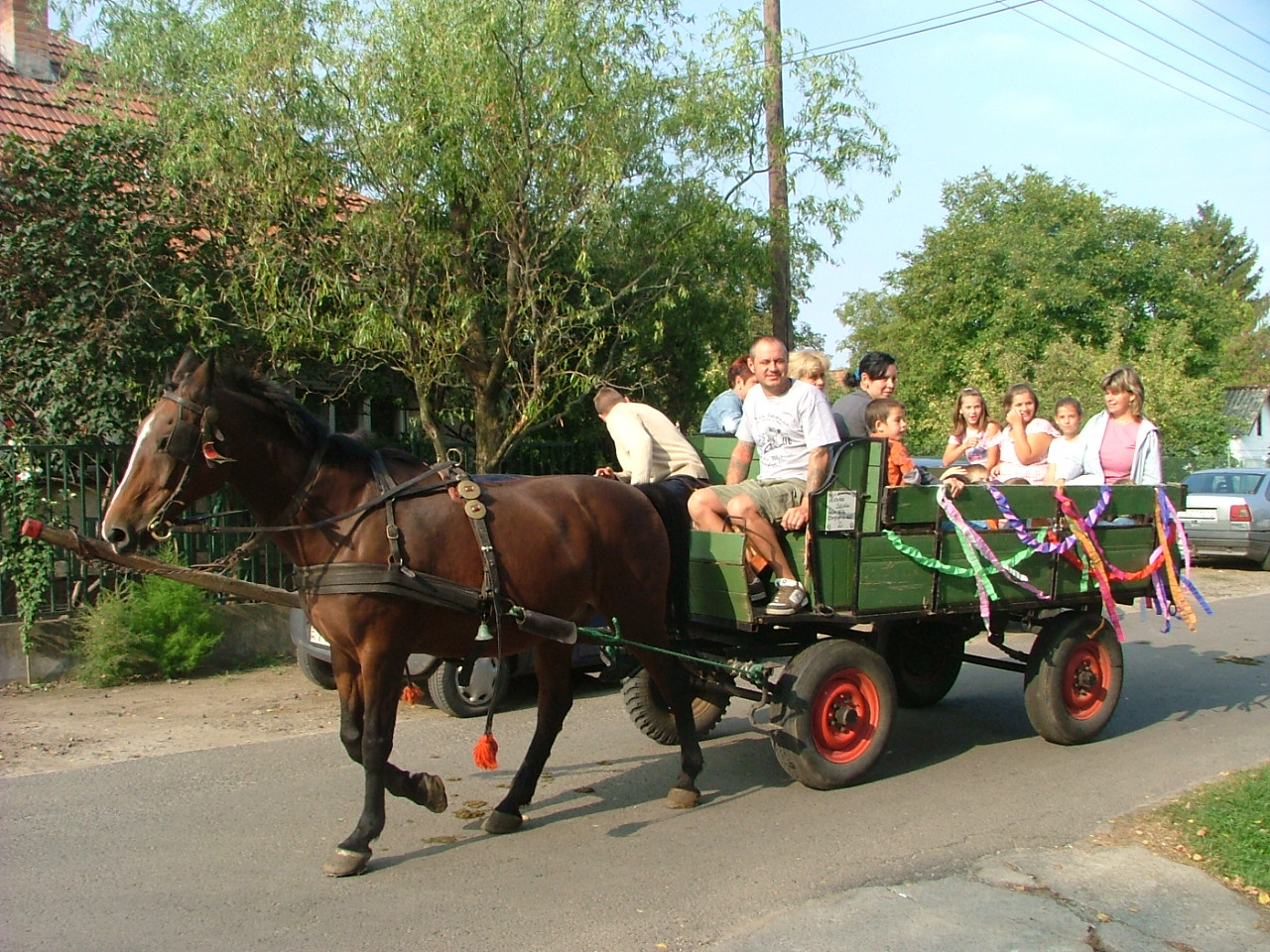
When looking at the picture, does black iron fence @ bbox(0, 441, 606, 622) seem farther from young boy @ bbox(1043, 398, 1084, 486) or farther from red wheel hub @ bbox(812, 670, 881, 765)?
young boy @ bbox(1043, 398, 1084, 486)

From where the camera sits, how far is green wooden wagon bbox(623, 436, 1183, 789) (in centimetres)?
581

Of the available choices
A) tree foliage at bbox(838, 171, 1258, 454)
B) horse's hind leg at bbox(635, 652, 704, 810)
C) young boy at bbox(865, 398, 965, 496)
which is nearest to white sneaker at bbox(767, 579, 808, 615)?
horse's hind leg at bbox(635, 652, 704, 810)

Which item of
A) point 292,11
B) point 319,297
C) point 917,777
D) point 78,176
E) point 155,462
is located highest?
point 292,11

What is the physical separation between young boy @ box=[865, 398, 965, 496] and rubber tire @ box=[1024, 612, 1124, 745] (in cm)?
124

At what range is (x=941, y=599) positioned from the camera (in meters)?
6.27

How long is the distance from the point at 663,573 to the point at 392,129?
210 inches

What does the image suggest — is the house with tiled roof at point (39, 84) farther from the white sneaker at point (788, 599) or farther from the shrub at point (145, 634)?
the white sneaker at point (788, 599)

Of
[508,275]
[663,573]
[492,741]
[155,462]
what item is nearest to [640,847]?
[492,741]

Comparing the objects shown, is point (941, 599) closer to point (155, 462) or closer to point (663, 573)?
point (663, 573)

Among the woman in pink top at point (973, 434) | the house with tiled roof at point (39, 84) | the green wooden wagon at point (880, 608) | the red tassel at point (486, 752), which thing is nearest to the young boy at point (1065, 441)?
the woman in pink top at point (973, 434)

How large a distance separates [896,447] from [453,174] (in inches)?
193

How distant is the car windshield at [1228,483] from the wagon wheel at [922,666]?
12.3m

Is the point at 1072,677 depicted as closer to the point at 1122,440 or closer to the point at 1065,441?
the point at 1122,440

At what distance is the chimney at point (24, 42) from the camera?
13.9 meters
